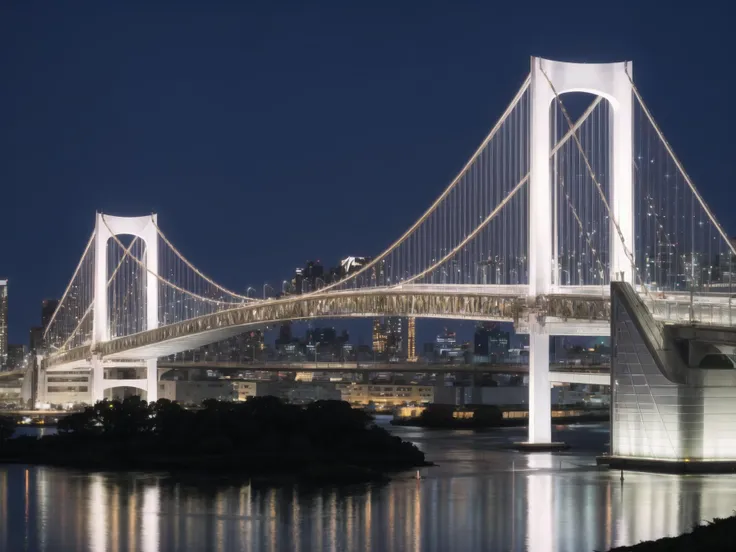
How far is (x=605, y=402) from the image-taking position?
83375 millimetres

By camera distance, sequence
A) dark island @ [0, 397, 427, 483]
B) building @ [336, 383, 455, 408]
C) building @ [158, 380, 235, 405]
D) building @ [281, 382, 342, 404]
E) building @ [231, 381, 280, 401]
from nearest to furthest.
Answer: dark island @ [0, 397, 427, 483]
building @ [158, 380, 235, 405]
building @ [281, 382, 342, 404]
building @ [231, 381, 280, 401]
building @ [336, 383, 455, 408]

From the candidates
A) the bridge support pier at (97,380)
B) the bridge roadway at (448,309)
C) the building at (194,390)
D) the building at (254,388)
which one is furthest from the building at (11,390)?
the bridge roadway at (448,309)

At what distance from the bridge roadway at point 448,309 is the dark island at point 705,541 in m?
12.1

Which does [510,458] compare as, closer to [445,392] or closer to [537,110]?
[537,110]

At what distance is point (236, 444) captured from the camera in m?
36.6

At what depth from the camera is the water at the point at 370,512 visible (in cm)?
2280

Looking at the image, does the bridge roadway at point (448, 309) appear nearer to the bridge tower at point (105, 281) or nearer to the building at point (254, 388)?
the bridge tower at point (105, 281)

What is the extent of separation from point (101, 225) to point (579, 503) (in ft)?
129

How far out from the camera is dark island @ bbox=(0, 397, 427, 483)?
34375 mm

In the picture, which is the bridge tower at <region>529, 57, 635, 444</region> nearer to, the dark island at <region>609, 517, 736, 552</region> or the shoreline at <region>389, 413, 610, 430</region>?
the dark island at <region>609, 517, 736, 552</region>

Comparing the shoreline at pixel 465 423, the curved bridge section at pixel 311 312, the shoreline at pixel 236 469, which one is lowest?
the shoreline at pixel 465 423

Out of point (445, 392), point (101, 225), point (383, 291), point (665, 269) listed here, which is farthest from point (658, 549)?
point (445, 392)

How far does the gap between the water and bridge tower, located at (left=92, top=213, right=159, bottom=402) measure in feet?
84.7

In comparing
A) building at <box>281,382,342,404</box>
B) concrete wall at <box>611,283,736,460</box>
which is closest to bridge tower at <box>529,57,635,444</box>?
concrete wall at <box>611,283,736,460</box>
